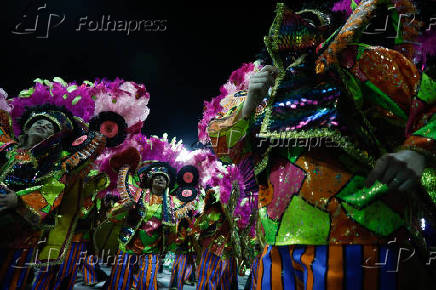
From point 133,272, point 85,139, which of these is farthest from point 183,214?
point 85,139

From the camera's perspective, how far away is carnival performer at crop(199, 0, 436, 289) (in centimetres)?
108

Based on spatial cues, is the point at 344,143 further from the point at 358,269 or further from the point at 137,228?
the point at 137,228

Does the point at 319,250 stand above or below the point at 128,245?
above

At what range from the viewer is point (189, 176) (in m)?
7.43

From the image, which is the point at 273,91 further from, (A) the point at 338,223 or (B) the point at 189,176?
(B) the point at 189,176

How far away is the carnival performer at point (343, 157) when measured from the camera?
1083 mm

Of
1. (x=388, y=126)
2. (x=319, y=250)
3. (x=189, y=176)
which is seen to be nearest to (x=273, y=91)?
(x=388, y=126)

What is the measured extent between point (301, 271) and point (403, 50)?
1.05 meters

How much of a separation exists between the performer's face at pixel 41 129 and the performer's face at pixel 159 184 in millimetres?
2694

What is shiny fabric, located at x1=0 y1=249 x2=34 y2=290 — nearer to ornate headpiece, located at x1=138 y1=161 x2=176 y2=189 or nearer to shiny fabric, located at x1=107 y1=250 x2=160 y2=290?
shiny fabric, located at x1=107 y1=250 x2=160 y2=290

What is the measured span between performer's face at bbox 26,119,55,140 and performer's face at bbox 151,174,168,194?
2.69 meters

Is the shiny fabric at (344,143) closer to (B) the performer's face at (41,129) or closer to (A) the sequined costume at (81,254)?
(B) the performer's face at (41,129)

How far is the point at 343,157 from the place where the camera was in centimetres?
125

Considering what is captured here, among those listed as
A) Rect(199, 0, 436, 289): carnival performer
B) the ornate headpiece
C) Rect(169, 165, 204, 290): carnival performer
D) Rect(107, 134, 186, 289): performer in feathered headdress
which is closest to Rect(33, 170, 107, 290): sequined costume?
Rect(107, 134, 186, 289): performer in feathered headdress
